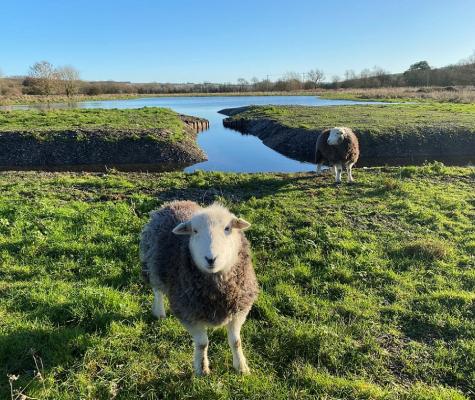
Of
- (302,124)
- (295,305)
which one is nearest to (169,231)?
(295,305)

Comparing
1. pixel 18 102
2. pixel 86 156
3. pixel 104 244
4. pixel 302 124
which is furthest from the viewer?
pixel 18 102

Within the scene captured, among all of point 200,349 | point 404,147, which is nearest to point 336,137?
point 200,349

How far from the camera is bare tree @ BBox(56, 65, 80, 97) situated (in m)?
78.8

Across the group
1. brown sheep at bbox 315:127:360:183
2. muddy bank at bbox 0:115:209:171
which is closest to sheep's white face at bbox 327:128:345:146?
brown sheep at bbox 315:127:360:183

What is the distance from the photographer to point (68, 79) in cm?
8062

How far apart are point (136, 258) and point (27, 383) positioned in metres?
2.98

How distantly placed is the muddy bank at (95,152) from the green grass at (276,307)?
10.4 metres

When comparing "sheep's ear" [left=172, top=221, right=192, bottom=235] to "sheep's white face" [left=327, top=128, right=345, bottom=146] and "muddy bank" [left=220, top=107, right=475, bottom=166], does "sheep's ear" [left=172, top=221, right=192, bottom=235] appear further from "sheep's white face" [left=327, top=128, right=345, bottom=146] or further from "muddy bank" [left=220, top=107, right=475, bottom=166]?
"muddy bank" [left=220, top=107, right=475, bottom=166]

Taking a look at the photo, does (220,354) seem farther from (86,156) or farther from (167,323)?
(86,156)

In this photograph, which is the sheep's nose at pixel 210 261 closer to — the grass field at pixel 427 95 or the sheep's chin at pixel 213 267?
the sheep's chin at pixel 213 267

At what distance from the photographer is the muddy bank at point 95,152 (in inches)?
782

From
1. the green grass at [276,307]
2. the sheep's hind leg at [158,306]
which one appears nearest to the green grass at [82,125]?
the green grass at [276,307]

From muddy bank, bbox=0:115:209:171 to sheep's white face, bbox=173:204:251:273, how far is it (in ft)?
50.8

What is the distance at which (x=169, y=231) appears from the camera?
481 centimetres
